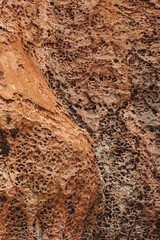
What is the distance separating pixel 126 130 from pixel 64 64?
749 millimetres

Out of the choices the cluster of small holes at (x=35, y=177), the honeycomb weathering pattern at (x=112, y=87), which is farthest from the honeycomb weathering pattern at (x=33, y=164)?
the honeycomb weathering pattern at (x=112, y=87)

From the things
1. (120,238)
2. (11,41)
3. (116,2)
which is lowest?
(120,238)

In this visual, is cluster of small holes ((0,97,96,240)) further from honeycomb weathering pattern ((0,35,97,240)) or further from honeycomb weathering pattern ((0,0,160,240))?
honeycomb weathering pattern ((0,0,160,240))

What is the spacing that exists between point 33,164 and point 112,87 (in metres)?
0.90

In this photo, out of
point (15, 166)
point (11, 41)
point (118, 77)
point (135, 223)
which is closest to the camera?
point (15, 166)

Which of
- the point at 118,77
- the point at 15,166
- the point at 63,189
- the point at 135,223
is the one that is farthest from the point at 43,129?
the point at 135,223

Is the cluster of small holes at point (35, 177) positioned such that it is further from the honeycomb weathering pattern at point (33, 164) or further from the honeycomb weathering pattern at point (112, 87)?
the honeycomb weathering pattern at point (112, 87)

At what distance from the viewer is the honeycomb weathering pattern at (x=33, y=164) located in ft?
4.83

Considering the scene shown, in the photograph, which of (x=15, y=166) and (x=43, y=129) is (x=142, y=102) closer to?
(x=43, y=129)

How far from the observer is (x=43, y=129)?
155 centimetres

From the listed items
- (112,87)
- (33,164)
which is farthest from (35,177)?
(112,87)

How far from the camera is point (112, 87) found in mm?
1954

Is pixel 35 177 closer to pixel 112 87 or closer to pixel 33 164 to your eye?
pixel 33 164

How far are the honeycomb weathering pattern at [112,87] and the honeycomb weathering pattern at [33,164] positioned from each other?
0.87ft
